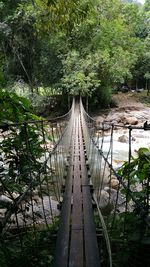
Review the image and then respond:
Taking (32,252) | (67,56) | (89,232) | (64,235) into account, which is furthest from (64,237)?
(67,56)

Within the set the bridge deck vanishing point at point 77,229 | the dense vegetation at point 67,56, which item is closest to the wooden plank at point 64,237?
the bridge deck vanishing point at point 77,229

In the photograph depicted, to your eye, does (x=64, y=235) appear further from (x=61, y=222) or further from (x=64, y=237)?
(x=61, y=222)

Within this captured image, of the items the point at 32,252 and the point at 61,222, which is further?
the point at 61,222

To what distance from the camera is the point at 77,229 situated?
1.72 meters

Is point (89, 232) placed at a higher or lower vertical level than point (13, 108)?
lower

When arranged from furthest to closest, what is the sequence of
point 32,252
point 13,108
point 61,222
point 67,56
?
point 67,56
point 61,222
point 32,252
point 13,108

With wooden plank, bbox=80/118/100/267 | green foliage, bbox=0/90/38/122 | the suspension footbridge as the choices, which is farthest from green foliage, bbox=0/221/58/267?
green foliage, bbox=0/90/38/122

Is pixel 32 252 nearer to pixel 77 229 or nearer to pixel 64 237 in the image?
pixel 64 237

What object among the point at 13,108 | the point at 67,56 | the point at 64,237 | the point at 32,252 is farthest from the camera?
the point at 67,56

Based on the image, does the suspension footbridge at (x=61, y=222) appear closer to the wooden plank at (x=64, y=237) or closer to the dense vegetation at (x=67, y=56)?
the wooden plank at (x=64, y=237)

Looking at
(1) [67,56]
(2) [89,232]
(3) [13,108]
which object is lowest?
(2) [89,232]

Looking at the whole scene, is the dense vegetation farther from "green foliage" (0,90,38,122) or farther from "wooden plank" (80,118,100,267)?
"green foliage" (0,90,38,122)

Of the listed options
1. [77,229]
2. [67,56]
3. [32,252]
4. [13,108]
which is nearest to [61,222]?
[77,229]

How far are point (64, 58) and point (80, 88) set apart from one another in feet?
5.63
